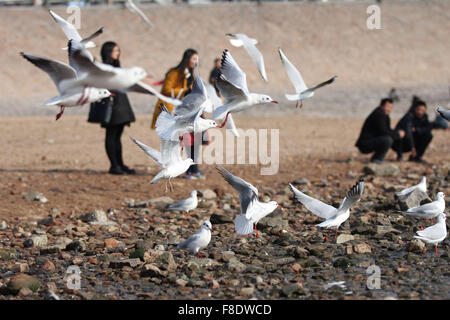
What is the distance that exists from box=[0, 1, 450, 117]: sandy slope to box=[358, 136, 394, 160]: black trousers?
10.2 m

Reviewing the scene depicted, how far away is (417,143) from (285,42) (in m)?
17.9

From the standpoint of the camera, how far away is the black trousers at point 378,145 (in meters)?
10.5

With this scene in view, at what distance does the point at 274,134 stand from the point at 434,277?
340 inches

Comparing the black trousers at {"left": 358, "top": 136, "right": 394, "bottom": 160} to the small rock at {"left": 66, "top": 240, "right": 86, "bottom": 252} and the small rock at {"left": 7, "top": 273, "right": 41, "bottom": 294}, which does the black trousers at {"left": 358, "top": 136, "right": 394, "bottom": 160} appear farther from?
the small rock at {"left": 7, "top": 273, "right": 41, "bottom": 294}

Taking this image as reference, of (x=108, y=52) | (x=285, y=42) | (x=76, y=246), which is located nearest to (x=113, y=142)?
(x=108, y=52)

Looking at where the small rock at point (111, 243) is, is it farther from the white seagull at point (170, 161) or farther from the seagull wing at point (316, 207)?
the seagull wing at point (316, 207)

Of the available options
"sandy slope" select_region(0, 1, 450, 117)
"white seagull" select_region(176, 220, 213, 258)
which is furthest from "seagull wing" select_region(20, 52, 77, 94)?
"sandy slope" select_region(0, 1, 450, 117)

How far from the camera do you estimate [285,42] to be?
28.5 meters

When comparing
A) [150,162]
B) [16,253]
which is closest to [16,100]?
[150,162]

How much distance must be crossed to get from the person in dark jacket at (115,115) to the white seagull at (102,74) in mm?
3955

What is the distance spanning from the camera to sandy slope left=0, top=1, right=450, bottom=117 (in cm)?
2377

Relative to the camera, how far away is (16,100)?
20.7 m

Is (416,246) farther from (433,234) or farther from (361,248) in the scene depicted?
(361,248)

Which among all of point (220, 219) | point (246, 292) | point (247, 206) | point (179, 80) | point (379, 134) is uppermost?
point (179, 80)
